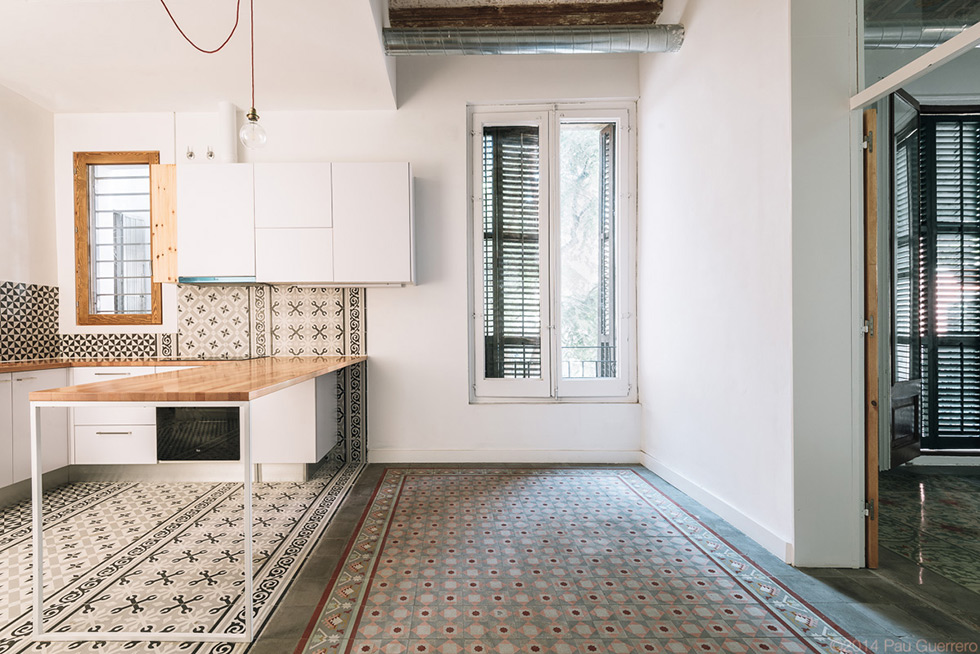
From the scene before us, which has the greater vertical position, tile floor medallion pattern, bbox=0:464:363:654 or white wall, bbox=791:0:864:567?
white wall, bbox=791:0:864:567

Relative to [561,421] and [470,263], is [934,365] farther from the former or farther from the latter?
[470,263]

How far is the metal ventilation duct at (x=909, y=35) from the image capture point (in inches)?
73.9

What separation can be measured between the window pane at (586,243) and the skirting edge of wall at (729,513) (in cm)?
98

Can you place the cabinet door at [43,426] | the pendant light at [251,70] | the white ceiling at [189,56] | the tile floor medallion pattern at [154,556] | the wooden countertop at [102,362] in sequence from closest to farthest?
the tile floor medallion pattern at [154,556] < the pendant light at [251,70] < the white ceiling at [189,56] < the cabinet door at [43,426] < the wooden countertop at [102,362]

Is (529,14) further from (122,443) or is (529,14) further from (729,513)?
(122,443)

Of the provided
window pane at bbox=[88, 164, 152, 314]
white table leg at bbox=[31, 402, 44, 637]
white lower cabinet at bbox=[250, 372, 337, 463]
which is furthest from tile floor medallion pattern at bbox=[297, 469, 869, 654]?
window pane at bbox=[88, 164, 152, 314]

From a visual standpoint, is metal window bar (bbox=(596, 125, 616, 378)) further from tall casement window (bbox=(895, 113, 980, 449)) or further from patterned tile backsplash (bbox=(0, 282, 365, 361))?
tall casement window (bbox=(895, 113, 980, 449))

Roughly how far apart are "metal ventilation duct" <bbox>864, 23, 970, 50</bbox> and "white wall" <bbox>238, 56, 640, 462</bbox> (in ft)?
7.10

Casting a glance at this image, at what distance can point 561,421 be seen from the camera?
167 inches

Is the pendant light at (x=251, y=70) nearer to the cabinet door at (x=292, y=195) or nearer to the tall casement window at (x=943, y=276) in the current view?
the cabinet door at (x=292, y=195)

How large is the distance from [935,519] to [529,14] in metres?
4.60

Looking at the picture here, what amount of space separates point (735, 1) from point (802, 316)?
1897 mm

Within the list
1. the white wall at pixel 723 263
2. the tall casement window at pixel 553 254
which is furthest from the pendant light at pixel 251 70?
the white wall at pixel 723 263

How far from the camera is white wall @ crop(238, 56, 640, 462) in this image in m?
4.20
